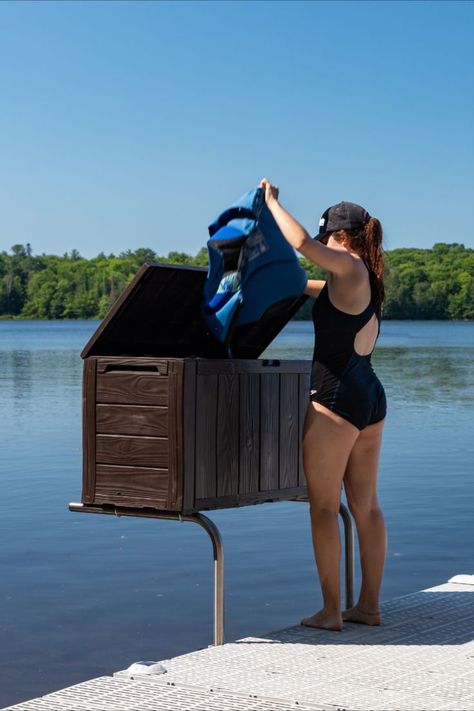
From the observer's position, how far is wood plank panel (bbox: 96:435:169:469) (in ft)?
16.4

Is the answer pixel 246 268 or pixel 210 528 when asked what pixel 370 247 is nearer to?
pixel 246 268

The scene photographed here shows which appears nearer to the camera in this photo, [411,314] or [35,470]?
[35,470]

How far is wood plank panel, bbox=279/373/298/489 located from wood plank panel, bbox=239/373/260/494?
172mm

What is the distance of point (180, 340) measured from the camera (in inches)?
227

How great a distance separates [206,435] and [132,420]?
28 cm

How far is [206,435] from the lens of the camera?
5078mm

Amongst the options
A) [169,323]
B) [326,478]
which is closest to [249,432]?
[326,478]

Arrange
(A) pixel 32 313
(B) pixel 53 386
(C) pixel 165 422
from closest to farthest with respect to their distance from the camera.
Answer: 1. (C) pixel 165 422
2. (B) pixel 53 386
3. (A) pixel 32 313

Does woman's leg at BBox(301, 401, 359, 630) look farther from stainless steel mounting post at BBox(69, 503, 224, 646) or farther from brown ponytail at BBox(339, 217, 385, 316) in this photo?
brown ponytail at BBox(339, 217, 385, 316)

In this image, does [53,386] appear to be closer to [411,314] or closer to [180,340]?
[180,340]

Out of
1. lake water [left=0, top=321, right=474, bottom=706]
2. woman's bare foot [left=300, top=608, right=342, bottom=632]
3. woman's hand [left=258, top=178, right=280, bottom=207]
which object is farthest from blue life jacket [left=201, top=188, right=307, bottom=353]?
lake water [left=0, top=321, right=474, bottom=706]

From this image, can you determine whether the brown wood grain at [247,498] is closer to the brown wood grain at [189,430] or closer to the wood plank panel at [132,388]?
the brown wood grain at [189,430]

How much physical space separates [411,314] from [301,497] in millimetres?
141187

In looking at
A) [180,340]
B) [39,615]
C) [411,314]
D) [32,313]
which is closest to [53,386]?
[39,615]
